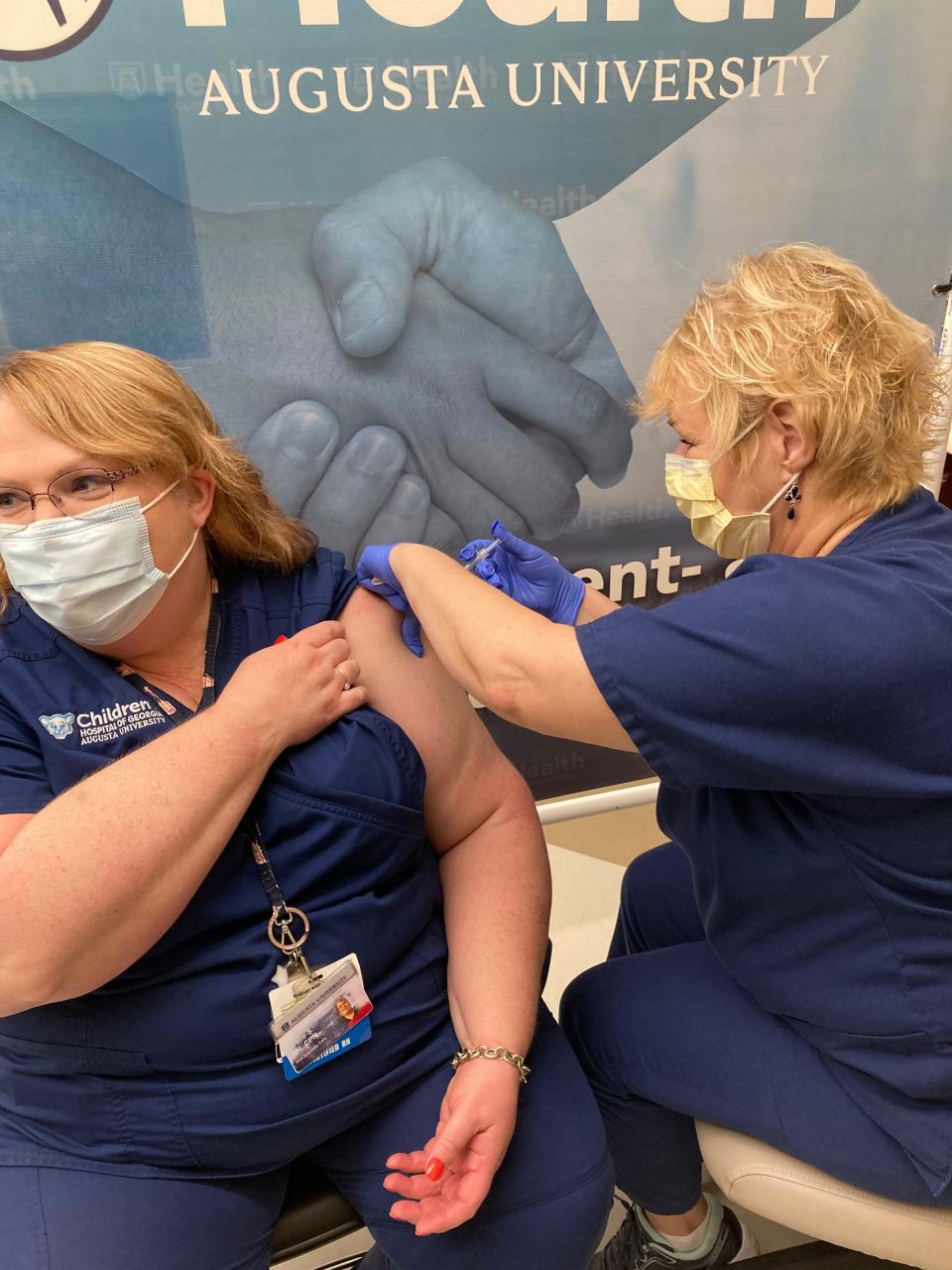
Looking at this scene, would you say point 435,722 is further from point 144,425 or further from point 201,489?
point 144,425

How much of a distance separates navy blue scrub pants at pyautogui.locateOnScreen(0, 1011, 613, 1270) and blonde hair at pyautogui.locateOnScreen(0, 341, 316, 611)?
79 centimetres

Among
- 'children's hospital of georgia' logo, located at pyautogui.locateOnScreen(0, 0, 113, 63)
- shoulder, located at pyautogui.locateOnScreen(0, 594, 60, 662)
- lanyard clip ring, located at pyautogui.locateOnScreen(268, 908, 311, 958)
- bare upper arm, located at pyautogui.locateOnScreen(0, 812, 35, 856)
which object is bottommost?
lanyard clip ring, located at pyautogui.locateOnScreen(268, 908, 311, 958)

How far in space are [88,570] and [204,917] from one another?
0.46 m

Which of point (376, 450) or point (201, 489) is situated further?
point (376, 450)

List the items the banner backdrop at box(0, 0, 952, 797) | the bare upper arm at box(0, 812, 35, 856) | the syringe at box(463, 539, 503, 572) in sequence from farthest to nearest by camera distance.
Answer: the banner backdrop at box(0, 0, 952, 797) → the syringe at box(463, 539, 503, 572) → the bare upper arm at box(0, 812, 35, 856)

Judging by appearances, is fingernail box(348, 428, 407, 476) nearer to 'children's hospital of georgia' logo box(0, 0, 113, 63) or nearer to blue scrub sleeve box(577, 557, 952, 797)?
'children's hospital of georgia' logo box(0, 0, 113, 63)

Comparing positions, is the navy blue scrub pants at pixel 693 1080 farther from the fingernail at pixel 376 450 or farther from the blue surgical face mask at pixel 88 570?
the fingernail at pixel 376 450

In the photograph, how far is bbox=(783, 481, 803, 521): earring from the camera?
4.03 ft

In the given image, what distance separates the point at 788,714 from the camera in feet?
3.26

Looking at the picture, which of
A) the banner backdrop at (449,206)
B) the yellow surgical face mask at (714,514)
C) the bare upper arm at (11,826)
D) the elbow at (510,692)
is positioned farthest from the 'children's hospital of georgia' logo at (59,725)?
the banner backdrop at (449,206)

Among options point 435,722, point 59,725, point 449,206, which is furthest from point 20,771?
point 449,206

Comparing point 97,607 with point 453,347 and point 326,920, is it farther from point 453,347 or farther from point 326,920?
point 453,347

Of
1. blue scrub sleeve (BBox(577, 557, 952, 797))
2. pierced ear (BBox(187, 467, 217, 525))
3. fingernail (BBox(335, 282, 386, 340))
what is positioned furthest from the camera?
fingernail (BBox(335, 282, 386, 340))

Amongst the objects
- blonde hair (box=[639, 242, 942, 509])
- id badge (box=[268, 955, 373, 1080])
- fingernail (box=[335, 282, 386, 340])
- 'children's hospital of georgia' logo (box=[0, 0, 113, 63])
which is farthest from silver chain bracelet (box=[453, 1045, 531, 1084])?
'children's hospital of georgia' logo (box=[0, 0, 113, 63])
